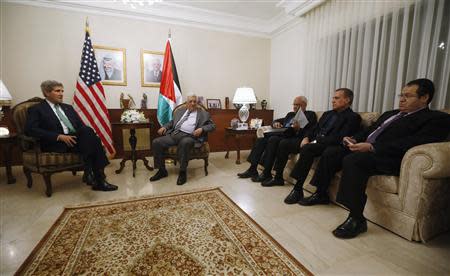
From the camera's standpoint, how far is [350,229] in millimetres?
1562

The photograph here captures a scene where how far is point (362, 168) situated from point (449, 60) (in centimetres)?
150

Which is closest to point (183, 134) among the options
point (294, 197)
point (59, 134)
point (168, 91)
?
point (168, 91)

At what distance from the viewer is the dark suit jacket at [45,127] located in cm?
223

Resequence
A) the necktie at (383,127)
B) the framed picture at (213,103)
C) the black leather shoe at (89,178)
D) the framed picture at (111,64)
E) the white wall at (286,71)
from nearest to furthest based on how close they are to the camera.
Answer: the necktie at (383,127)
the black leather shoe at (89,178)
the framed picture at (111,64)
the white wall at (286,71)
the framed picture at (213,103)

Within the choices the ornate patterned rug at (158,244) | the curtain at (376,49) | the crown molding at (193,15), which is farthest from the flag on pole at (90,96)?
the curtain at (376,49)

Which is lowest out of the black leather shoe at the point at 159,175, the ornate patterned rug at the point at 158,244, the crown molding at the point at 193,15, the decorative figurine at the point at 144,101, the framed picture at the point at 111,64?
the ornate patterned rug at the point at 158,244

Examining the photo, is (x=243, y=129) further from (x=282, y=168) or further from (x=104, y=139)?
(x=104, y=139)

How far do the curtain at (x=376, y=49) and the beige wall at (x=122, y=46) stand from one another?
1448mm

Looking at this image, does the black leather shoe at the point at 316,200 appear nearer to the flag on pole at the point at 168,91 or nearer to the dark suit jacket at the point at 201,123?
the dark suit jacket at the point at 201,123

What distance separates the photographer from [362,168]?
1.62 metres

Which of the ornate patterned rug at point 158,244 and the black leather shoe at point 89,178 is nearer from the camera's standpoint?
the ornate patterned rug at point 158,244

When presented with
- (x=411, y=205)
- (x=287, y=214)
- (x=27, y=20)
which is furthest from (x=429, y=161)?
(x=27, y=20)

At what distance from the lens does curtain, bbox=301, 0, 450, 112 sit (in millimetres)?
2121

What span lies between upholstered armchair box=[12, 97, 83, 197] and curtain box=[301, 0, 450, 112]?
3.64 meters
